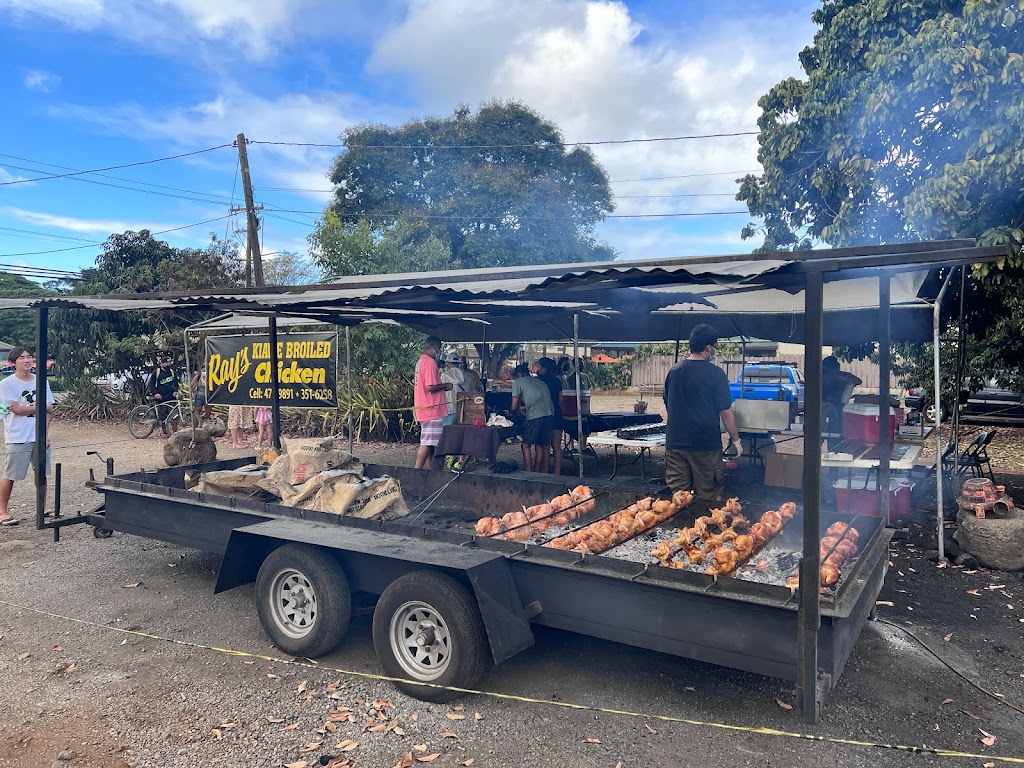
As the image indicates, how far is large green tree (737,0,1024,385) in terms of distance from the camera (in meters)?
6.82

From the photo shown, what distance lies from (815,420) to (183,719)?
11.4 ft

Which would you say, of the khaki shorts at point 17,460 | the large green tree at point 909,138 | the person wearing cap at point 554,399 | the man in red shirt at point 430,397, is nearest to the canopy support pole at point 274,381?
the man in red shirt at point 430,397

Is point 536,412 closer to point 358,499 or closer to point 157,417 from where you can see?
point 358,499

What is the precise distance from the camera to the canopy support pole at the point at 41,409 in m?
6.52

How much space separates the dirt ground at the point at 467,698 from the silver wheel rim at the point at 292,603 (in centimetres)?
20

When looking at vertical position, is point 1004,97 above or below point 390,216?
below

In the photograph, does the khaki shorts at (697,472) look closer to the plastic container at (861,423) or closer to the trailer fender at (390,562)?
the trailer fender at (390,562)

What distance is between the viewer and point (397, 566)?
3.96m

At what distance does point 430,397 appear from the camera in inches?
332

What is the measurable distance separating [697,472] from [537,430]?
4234 millimetres

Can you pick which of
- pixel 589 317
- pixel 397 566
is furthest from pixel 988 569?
pixel 589 317

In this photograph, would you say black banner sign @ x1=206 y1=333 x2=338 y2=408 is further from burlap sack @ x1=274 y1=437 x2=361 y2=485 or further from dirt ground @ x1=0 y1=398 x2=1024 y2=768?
dirt ground @ x1=0 y1=398 x2=1024 y2=768

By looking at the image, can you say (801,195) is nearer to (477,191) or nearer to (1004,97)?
(1004,97)

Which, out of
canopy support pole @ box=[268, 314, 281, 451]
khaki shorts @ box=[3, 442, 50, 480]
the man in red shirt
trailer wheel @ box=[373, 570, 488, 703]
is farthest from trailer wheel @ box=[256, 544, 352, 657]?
khaki shorts @ box=[3, 442, 50, 480]
